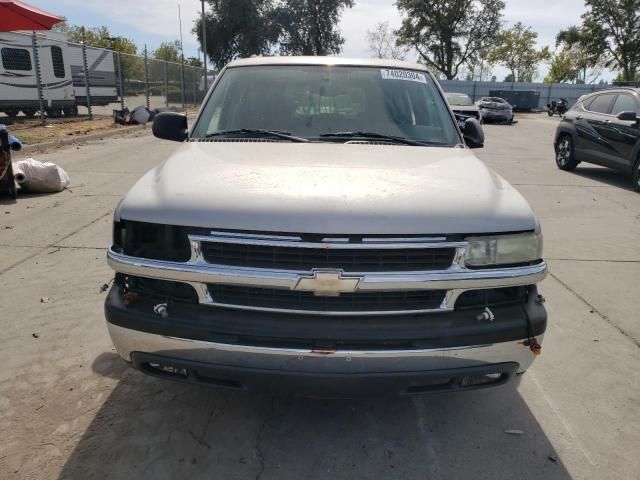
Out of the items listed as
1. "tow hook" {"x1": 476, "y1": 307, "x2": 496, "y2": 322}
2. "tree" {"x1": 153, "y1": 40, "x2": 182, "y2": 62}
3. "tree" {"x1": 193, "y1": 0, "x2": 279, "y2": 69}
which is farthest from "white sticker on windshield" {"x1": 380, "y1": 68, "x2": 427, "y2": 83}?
"tree" {"x1": 153, "y1": 40, "x2": 182, "y2": 62}

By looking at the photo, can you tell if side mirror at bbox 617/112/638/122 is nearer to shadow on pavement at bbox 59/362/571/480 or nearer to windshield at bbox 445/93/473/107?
shadow on pavement at bbox 59/362/571/480

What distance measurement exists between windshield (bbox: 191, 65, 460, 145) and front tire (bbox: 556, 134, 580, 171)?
870 cm

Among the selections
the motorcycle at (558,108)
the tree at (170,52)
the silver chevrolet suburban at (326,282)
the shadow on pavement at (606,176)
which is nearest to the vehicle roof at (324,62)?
the silver chevrolet suburban at (326,282)

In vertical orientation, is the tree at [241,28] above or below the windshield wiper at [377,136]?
above

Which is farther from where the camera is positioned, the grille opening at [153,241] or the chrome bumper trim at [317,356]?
the grille opening at [153,241]

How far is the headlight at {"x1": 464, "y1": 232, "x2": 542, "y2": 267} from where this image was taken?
2307 millimetres

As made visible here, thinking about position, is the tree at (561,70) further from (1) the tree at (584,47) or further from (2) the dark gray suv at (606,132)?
(2) the dark gray suv at (606,132)

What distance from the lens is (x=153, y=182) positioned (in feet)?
8.73

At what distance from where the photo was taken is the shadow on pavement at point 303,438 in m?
2.45

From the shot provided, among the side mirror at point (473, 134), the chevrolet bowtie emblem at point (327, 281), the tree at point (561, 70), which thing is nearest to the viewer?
the chevrolet bowtie emblem at point (327, 281)

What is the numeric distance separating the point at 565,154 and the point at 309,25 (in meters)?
38.8

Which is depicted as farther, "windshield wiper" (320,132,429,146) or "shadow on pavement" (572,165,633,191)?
"shadow on pavement" (572,165,633,191)

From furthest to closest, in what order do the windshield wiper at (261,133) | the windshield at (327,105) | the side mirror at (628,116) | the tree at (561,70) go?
the tree at (561,70) → the side mirror at (628,116) → the windshield at (327,105) → the windshield wiper at (261,133)

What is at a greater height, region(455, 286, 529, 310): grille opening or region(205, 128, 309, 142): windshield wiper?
region(205, 128, 309, 142): windshield wiper
